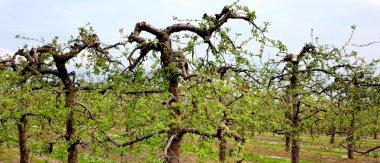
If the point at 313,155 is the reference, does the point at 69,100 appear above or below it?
above

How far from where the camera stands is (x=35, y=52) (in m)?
13.6

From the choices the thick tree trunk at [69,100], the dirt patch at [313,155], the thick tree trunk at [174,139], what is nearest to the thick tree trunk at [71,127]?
the thick tree trunk at [69,100]

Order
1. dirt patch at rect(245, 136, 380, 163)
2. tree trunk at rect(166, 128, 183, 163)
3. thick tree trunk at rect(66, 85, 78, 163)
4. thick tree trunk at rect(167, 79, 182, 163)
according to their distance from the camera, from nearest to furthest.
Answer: thick tree trunk at rect(167, 79, 182, 163) → tree trunk at rect(166, 128, 183, 163) → thick tree trunk at rect(66, 85, 78, 163) → dirt patch at rect(245, 136, 380, 163)

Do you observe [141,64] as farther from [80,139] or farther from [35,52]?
[35,52]

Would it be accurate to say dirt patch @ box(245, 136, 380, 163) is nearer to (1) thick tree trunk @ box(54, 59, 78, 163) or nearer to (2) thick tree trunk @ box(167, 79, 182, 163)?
(1) thick tree trunk @ box(54, 59, 78, 163)

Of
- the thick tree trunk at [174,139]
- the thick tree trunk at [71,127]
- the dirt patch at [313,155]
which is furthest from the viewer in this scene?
→ the dirt patch at [313,155]

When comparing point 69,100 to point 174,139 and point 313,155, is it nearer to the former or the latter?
point 174,139

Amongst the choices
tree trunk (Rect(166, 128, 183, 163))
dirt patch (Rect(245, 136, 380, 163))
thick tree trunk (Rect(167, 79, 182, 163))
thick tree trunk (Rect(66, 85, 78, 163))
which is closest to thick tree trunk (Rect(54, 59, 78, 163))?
thick tree trunk (Rect(66, 85, 78, 163))

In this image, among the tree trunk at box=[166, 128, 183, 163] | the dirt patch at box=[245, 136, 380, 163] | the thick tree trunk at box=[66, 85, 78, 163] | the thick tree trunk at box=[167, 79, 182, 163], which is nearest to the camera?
the thick tree trunk at box=[167, 79, 182, 163]

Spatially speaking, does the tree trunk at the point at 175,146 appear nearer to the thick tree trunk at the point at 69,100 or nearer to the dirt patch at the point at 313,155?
the thick tree trunk at the point at 69,100

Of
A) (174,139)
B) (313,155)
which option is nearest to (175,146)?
(174,139)

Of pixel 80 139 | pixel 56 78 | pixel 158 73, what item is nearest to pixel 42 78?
pixel 56 78

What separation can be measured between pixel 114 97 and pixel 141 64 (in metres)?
1.68

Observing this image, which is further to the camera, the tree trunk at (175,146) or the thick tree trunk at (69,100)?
the thick tree trunk at (69,100)
